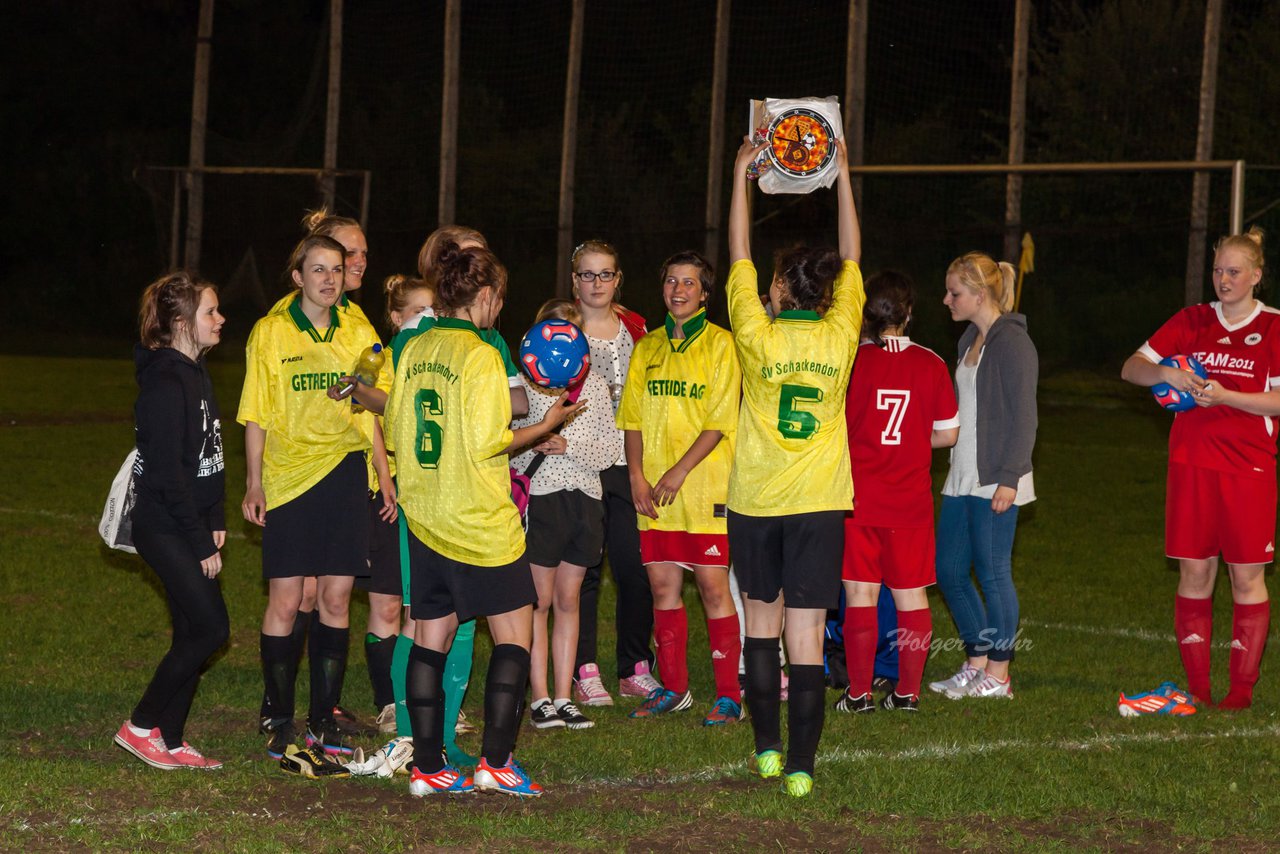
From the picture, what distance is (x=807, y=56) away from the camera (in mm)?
31688

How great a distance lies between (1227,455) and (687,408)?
2306 millimetres

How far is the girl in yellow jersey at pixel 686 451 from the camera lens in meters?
6.33

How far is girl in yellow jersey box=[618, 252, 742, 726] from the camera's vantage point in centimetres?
633

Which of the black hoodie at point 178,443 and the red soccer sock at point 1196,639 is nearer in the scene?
the black hoodie at point 178,443

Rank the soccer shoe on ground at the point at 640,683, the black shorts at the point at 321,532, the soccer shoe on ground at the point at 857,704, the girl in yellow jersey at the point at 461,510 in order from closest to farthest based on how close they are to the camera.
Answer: the girl in yellow jersey at the point at 461,510, the black shorts at the point at 321,532, the soccer shoe on ground at the point at 857,704, the soccer shoe on ground at the point at 640,683

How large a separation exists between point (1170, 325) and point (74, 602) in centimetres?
604

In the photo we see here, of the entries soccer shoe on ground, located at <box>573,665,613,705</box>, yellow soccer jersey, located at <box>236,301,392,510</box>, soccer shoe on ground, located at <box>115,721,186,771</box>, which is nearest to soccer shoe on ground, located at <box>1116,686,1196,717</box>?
soccer shoe on ground, located at <box>573,665,613,705</box>

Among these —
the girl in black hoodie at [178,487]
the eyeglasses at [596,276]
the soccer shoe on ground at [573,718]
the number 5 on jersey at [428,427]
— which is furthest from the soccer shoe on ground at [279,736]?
the eyeglasses at [596,276]

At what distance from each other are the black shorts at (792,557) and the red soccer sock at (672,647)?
1.35 metres

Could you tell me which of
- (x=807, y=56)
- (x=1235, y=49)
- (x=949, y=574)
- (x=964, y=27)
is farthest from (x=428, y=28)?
(x=949, y=574)

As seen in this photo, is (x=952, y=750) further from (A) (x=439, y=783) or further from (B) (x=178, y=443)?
(B) (x=178, y=443)

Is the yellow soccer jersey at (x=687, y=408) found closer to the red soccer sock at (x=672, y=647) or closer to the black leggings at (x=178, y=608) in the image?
the red soccer sock at (x=672, y=647)

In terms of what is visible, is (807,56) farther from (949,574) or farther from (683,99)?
(949,574)

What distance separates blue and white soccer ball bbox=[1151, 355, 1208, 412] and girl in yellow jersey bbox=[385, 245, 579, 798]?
2.71 m
